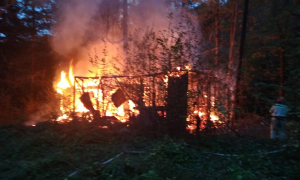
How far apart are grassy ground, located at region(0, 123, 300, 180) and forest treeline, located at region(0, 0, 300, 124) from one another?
300 centimetres

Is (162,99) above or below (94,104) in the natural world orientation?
above

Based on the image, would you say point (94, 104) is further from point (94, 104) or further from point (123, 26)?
point (123, 26)

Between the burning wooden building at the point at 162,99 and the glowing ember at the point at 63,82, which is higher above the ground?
the glowing ember at the point at 63,82

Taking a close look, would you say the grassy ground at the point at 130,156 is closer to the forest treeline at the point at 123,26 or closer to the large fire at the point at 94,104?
the large fire at the point at 94,104

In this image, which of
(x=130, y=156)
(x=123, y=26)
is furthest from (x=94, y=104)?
(x=123, y=26)

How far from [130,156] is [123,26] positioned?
7.99 metres

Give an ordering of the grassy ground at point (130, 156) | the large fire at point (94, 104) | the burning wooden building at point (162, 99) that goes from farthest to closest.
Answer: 1. the large fire at point (94, 104)
2. the burning wooden building at point (162, 99)
3. the grassy ground at point (130, 156)

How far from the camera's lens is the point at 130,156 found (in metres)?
5.60

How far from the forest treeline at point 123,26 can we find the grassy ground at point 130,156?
3.00 metres

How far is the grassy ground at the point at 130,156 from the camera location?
15.3ft

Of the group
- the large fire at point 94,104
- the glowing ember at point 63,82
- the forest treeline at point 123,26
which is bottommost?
the large fire at point 94,104

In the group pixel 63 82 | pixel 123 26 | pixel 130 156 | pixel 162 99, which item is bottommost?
pixel 130 156

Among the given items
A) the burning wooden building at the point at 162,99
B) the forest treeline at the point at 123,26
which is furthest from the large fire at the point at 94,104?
the forest treeline at the point at 123,26

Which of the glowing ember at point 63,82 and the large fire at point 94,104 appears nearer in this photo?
the large fire at point 94,104
